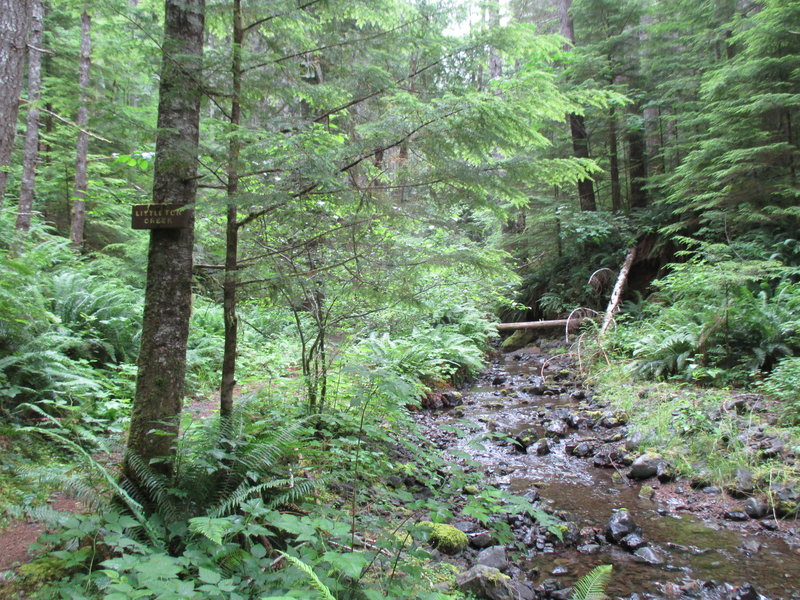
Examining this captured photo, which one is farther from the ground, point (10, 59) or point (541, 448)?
point (10, 59)

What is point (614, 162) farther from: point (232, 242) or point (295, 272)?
point (232, 242)

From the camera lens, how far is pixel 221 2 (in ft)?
12.9

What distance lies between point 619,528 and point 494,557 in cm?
139

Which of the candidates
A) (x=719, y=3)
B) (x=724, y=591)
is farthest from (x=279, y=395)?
(x=719, y=3)

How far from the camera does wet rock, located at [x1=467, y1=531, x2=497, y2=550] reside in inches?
170

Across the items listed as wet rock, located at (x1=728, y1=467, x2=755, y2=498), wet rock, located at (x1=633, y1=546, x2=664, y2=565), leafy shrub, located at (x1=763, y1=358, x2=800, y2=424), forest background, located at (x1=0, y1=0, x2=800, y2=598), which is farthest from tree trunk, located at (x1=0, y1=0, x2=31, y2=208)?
leafy shrub, located at (x1=763, y1=358, x2=800, y2=424)

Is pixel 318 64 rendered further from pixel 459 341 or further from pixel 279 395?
pixel 459 341

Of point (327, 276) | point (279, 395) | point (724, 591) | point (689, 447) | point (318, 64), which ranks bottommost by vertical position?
point (724, 591)

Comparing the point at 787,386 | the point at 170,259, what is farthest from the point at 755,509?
the point at 170,259

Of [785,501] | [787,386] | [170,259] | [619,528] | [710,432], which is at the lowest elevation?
[619,528]

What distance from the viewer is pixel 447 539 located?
13.6 feet

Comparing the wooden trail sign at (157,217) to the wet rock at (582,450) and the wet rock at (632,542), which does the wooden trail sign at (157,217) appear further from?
the wet rock at (582,450)

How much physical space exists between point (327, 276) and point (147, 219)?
1.72 m

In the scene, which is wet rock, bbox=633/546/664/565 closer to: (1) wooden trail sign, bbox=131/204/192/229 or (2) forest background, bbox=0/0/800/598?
(2) forest background, bbox=0/0/800/598
